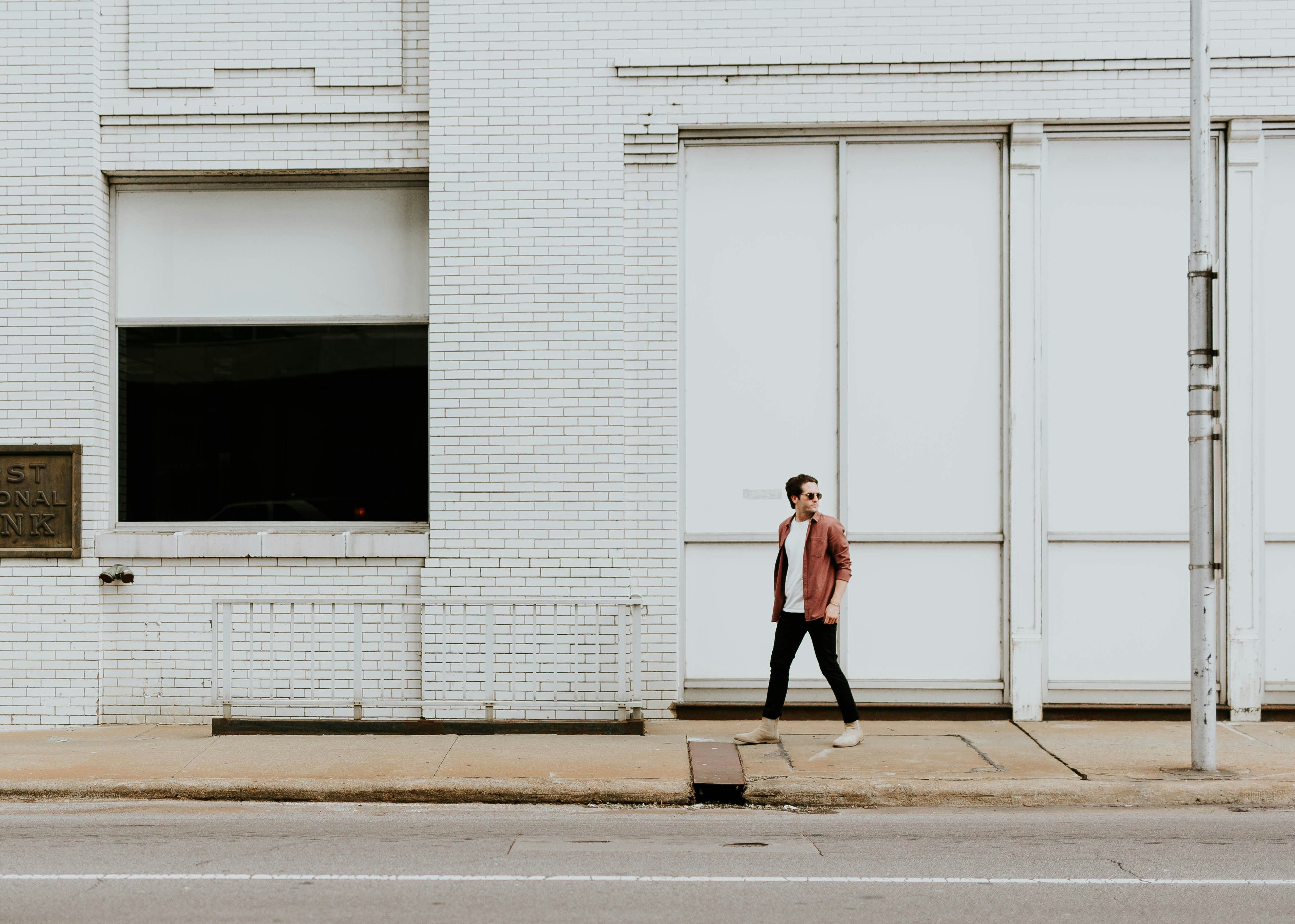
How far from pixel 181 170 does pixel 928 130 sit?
19.7 feet

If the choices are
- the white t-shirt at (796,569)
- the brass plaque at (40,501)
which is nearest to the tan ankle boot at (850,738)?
the white t-shirt at (796,569)

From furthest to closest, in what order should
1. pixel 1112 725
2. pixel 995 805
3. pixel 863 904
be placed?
1. pixel 1112 725
2. pixel 995 805
3. pixel 863 904

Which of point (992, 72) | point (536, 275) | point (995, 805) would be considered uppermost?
point (992, 72)

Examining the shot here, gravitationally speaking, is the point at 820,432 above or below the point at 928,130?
below

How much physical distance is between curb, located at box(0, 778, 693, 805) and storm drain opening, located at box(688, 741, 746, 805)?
109 millimetres

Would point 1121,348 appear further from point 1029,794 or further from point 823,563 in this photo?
point 1029,794

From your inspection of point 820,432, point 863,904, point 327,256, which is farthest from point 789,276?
Answer: point 863,904

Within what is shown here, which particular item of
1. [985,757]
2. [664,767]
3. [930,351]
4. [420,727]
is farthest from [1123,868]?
[420,727]

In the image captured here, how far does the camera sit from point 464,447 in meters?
9.63

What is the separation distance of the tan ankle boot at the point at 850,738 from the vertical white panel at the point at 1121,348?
2381 millimetres

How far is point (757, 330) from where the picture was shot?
32.2 feet

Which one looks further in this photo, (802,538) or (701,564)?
(701,564)

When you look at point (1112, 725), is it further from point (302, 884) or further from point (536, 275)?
point (302, 884)

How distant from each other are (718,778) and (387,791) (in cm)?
202
